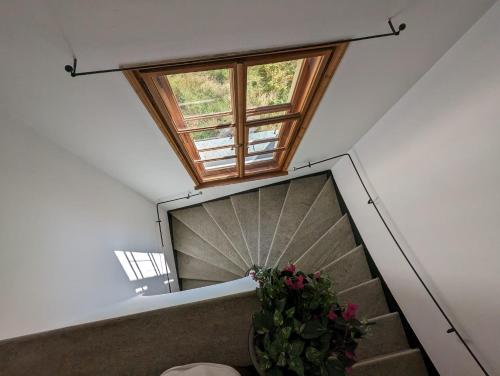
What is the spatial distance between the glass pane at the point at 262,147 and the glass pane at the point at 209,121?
0.56 m

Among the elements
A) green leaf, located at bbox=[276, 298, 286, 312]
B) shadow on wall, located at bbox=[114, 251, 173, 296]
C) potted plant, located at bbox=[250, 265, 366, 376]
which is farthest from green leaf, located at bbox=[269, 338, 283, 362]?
shadow on wall, located at bbox=[114, 251, 173, 296]

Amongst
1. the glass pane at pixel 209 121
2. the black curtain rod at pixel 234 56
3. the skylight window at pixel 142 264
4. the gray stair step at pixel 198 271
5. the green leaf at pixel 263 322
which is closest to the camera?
the green leaf at pixel 263 322

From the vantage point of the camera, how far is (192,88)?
1696mm

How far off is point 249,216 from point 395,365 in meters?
2.24

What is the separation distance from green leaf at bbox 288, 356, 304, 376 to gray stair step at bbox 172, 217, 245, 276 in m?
2.66

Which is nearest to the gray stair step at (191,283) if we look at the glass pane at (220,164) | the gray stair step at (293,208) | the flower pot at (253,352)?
the gray stair step at (293,208)

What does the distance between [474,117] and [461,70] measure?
0.28 m

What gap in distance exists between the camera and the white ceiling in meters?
0.99

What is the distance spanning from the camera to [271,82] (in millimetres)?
1843

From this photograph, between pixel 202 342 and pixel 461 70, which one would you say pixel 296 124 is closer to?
pixel 461 70

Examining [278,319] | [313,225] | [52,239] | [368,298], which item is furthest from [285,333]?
[313,225]

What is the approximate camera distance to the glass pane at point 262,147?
8.63 feet

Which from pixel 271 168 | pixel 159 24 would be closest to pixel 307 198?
pixel 271 168

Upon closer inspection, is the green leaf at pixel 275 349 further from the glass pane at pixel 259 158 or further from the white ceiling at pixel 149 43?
the glass pane at pixel 259 158
